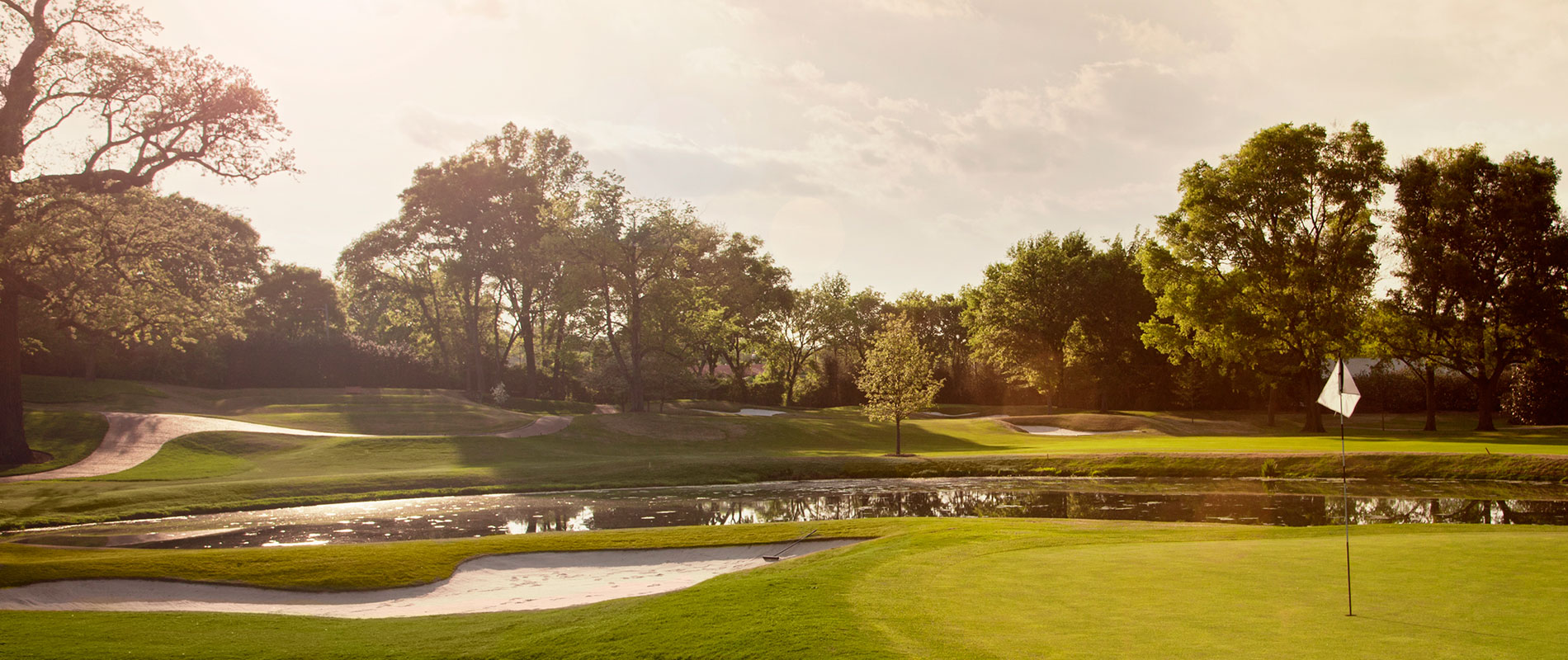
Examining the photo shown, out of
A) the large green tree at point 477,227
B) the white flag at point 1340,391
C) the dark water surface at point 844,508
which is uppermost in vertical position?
the large green tree at point 477,227

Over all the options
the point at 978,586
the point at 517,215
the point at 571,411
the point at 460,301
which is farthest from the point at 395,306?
the point at 978,586

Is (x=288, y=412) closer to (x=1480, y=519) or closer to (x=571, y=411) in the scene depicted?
(x=571, y=411)

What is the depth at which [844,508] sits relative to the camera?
22984mm

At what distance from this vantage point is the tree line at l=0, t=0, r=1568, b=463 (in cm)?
2742

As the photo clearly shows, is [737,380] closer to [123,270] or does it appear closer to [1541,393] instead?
[123,270]

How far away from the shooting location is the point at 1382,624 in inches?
282

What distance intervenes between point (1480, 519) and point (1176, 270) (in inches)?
1066

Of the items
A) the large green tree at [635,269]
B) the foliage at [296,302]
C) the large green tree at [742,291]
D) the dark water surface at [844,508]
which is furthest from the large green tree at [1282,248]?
the foliage at [296,302]

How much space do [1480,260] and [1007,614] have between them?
1879 inches

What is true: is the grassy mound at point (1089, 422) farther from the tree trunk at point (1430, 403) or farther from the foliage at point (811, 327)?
the foliage at point (811, 327)

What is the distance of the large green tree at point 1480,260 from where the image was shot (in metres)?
40.4

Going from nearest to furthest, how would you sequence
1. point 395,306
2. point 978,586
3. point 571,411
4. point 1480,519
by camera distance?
point 978,586, point 1480,519, point 571,411, point 395,306

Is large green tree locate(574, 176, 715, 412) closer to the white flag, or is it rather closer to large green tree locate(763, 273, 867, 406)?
large green tree locate(763, 273, 867, 406)

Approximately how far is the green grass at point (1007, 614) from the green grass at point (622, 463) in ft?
34.4
